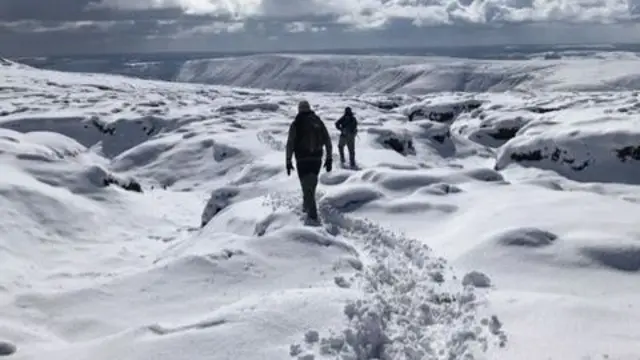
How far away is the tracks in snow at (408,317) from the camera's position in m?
7.46

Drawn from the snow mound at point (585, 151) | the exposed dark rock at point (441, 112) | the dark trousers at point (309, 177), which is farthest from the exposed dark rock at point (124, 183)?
the exposed dark rock at point (441, 112)

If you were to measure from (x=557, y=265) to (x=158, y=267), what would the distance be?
707 centimetres

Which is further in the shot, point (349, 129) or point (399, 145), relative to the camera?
point (399, 145)

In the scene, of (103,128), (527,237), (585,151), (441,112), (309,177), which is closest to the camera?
(527,237)

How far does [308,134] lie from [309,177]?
995 mm

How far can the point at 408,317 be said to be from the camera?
341 inches

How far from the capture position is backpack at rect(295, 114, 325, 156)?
13836 mm

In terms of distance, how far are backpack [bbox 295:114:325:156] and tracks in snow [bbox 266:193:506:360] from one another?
2.72 metres

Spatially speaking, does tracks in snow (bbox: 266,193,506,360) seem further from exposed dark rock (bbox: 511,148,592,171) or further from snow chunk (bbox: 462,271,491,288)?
exposed dark rock (bbox: 511,148,592,171)

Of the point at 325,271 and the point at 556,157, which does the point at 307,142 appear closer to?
the point at 325,271

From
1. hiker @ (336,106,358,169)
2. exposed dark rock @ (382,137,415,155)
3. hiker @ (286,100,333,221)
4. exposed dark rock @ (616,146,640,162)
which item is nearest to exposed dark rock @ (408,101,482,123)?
exposed dark rock @ (382,137,415,155)

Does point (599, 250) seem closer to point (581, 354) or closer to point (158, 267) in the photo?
point (581, 354)

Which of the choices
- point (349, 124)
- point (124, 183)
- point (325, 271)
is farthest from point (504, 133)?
point (325, 271)

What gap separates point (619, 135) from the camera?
33.8 metres
